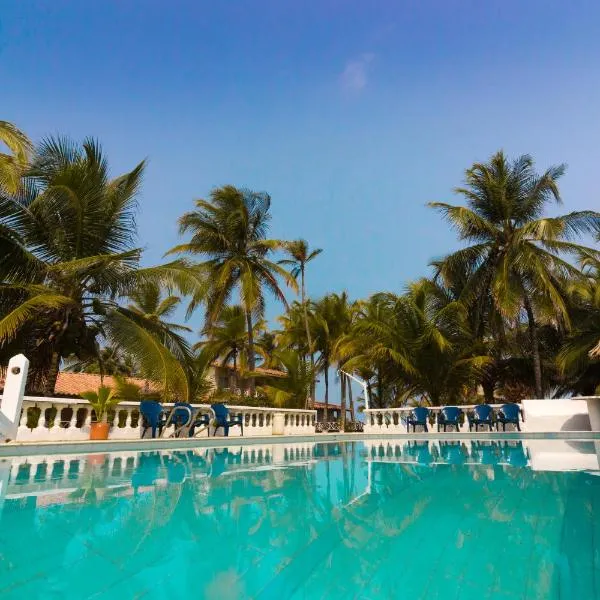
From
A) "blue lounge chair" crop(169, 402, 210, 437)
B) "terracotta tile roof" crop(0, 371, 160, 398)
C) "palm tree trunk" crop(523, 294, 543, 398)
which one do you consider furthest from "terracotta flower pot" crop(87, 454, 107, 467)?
"terracotta tile roof" crop(0, 371, 160, 398)

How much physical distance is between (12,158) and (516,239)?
16.4 m

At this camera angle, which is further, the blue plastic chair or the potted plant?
the blue plastic chair

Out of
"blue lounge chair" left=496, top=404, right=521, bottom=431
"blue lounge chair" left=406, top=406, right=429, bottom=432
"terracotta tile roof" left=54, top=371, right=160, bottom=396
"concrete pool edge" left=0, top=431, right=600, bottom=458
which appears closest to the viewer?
"concrete pool edge" left=0, top=431, right=600, bottom=458

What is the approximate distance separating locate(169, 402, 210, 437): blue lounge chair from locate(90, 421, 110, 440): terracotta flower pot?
151cm

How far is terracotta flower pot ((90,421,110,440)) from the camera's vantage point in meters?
10.3

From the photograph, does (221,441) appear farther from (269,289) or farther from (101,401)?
(269,289)

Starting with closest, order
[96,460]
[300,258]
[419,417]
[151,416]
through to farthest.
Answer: [96,460] < [151,416] < [419,417] < [300,258]

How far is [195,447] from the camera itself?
11.1 meters

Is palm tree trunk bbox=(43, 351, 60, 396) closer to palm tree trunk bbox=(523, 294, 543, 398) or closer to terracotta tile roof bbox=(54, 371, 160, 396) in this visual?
terracotta tile roof bbox=(54, 371, 160, 396)

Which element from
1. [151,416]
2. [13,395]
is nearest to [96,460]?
[13,395]

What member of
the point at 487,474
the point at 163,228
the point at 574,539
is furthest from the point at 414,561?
the point at 163,228

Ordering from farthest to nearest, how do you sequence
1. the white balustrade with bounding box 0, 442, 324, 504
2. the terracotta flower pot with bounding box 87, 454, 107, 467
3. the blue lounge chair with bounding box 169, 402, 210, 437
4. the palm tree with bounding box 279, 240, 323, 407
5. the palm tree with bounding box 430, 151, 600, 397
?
the palm tree with bounding box 279, 240, 323, 407 < the palm tree with bounding box 430, 151, 600, 397 < the blue lounge chair with bounding box 169, 402, 210, 437 < the terracotta flower pot with bounding box 87, 454, 107, 467 < the white balustrade with bounding box 0, 442, 324, 504

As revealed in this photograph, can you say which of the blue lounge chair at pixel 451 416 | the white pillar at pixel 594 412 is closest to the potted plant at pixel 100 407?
the blue lounge chair at pixel 451 416

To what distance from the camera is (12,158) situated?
10875 mm
